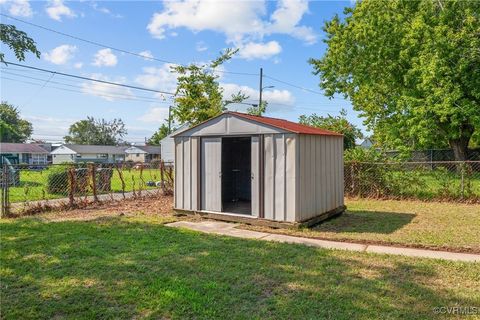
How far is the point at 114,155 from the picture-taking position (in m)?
59.7

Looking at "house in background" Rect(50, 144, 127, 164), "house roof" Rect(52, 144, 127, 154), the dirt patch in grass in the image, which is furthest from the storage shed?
"house roof" Rect(52, 144, 127, 154)

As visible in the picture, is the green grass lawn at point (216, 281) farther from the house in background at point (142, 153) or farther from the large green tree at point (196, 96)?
the house in background at point (142, 153)

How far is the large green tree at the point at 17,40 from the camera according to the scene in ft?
22.4

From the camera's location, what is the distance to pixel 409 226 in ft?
23.7

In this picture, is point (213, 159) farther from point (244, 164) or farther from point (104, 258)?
point (104, 258)

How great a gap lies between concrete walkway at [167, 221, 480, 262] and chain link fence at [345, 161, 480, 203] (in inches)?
236

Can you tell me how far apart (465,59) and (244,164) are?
1146 centimetres

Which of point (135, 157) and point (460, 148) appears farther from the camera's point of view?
point (135, 157)

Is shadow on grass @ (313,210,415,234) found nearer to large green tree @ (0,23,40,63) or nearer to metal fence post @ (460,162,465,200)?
metal fence post @ (460,162,465,200)

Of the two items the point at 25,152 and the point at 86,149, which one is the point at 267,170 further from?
the point at 86,149

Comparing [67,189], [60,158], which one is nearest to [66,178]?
[67,189]

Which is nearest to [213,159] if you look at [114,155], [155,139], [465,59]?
[465,59]

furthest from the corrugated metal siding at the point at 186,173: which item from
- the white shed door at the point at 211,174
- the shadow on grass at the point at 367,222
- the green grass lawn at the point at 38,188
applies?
the green grass lawn at the point at 38,188

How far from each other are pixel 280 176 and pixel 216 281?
3.34 meters
